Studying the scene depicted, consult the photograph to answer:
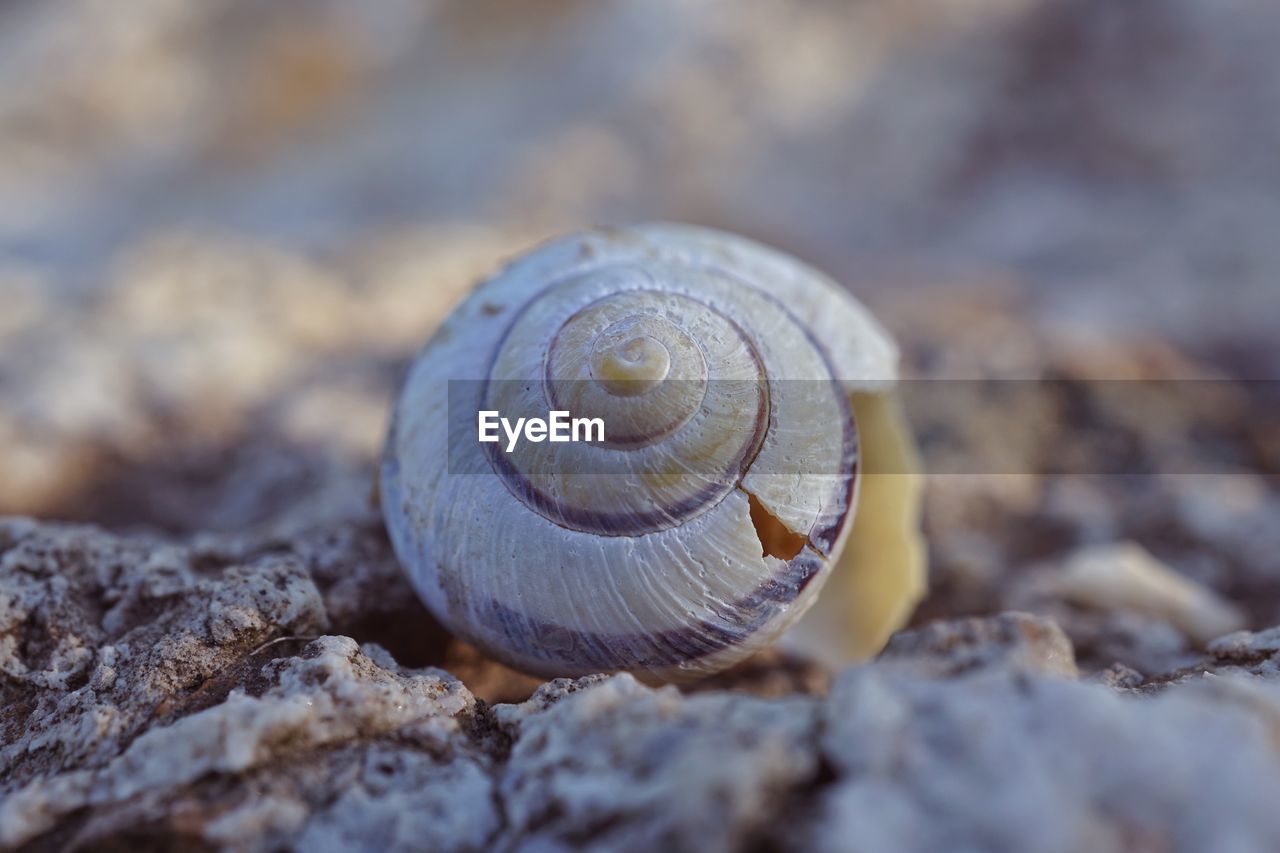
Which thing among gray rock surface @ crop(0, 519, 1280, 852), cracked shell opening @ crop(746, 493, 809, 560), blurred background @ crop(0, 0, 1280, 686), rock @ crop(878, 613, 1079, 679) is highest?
blurred background @ crop(0, 0, 1280, 686)

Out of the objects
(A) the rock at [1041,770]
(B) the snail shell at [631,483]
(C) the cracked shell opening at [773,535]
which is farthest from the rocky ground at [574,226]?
(C) the cracked shell opening at [773,535]

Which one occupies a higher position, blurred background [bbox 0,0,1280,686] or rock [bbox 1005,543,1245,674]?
blurred background [bbox 0,0,1280,686]

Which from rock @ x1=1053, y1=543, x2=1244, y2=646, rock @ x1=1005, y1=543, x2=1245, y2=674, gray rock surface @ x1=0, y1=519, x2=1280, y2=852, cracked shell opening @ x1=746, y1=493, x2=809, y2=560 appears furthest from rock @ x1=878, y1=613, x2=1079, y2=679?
rock @ x1=1053, y1=543, x2=1244, y2=646

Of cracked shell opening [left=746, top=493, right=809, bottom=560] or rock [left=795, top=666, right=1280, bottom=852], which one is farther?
cracked shell opening [left=746, top=493, right=809, bottom=560]

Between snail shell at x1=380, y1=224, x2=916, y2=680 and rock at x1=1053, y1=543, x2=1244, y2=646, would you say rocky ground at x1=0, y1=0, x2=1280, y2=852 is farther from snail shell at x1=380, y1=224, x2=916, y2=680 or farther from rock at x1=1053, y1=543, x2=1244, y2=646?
snail shell at x1=380, y1=224, x2=916, y2=680

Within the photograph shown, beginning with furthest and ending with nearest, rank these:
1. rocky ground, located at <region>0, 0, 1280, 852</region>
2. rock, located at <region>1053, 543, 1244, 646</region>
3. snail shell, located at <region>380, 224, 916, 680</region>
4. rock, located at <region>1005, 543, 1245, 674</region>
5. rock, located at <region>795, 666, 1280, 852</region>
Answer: rock, located at <region>1053, 543, 1244, 646</region> < rock, located at <region>1005, 543, 1245, 674</region> < snail shell, located at <region>380, 224, 916, 680</region> < rocky ground, located at <region>0, 0, 1280, 852</region> < rock, located at <region>795, 666, 1280, 852</region>

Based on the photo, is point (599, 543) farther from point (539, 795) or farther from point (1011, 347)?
point (1011, 347)

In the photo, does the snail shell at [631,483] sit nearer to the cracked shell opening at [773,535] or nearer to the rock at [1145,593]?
the cracked shell opening at [773,535]
